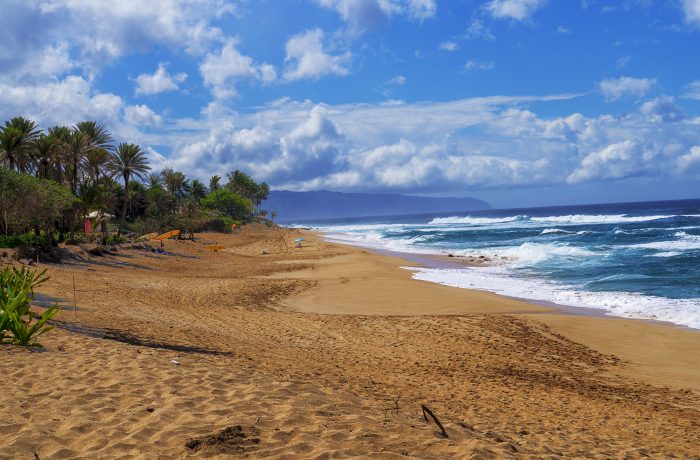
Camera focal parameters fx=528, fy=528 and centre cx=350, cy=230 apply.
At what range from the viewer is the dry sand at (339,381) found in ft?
15.7

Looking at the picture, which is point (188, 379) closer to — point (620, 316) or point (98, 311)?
point (98, 311)

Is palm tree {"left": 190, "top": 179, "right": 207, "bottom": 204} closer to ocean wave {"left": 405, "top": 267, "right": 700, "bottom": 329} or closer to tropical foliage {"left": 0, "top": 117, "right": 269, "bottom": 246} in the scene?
tropical foliage {"left": 0, "top": 117, "right": 269, "bottom": 246}

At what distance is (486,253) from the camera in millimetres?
36594

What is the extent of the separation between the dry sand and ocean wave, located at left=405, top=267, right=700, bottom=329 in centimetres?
177

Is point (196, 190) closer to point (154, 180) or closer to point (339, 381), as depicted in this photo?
point (154, 180)

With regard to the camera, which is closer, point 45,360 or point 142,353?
point 45,360

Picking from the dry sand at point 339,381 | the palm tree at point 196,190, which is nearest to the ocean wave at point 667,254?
the dry sand at point 339,381

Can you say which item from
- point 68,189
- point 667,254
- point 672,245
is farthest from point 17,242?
point 672,245

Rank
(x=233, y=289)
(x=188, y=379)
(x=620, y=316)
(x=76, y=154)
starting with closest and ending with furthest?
(x=188, y=379)
(x=620, y=316)
(x=233, y=289)
(x=76, y=154)

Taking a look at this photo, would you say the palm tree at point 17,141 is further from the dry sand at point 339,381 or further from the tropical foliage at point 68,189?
the dry sand at point 339,381

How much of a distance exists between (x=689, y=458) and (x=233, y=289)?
1544 cm

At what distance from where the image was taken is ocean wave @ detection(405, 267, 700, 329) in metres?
Result: 15.1

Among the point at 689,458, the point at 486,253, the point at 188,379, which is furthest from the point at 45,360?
the point at 486,253

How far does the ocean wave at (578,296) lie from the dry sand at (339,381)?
1.77m
